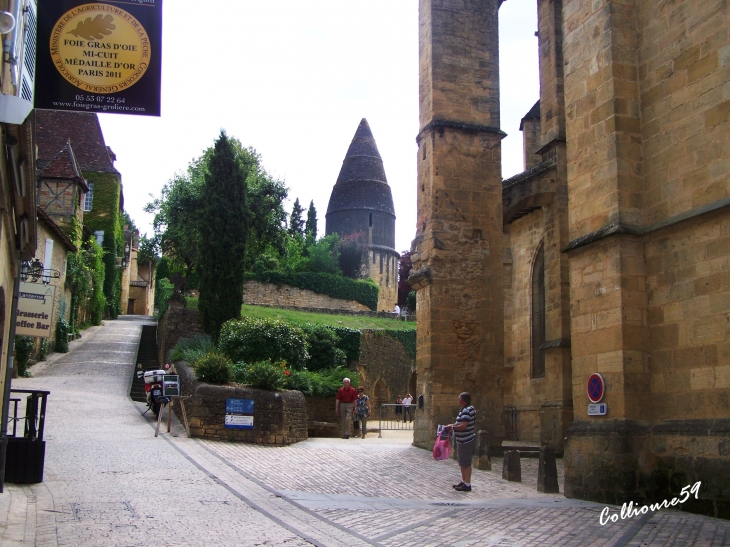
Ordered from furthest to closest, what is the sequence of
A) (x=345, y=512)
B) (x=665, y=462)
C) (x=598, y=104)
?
(x=598, y=104) → (x=665, y=462) → (x=345, y=512)

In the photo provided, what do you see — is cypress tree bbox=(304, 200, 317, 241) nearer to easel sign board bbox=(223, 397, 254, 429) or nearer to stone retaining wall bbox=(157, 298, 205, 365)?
stone retaining wall bbox=(157, 298, 205, 365)

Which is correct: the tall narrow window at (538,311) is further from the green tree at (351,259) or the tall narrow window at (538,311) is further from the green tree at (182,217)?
the green tree at (351,259)

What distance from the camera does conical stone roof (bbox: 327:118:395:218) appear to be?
68.7m

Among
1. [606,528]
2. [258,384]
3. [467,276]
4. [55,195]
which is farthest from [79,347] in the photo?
[606,528]

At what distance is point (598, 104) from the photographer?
35.7ft

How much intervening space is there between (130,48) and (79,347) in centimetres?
2611

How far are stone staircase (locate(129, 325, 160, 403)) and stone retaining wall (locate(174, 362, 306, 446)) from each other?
683cm

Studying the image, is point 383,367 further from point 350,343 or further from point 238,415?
point 238,415

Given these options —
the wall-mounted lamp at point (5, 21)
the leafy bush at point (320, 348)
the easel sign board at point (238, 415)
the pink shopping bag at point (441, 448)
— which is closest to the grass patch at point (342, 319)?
the leafy bush at point (320, 348)

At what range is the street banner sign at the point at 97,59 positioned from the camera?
7.17 m

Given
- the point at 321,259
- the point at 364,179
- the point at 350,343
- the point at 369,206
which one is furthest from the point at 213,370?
the point at 364,179

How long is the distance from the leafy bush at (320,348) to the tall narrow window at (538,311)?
26.6 feet

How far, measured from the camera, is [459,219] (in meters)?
16.7

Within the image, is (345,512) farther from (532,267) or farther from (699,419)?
(532,267)
